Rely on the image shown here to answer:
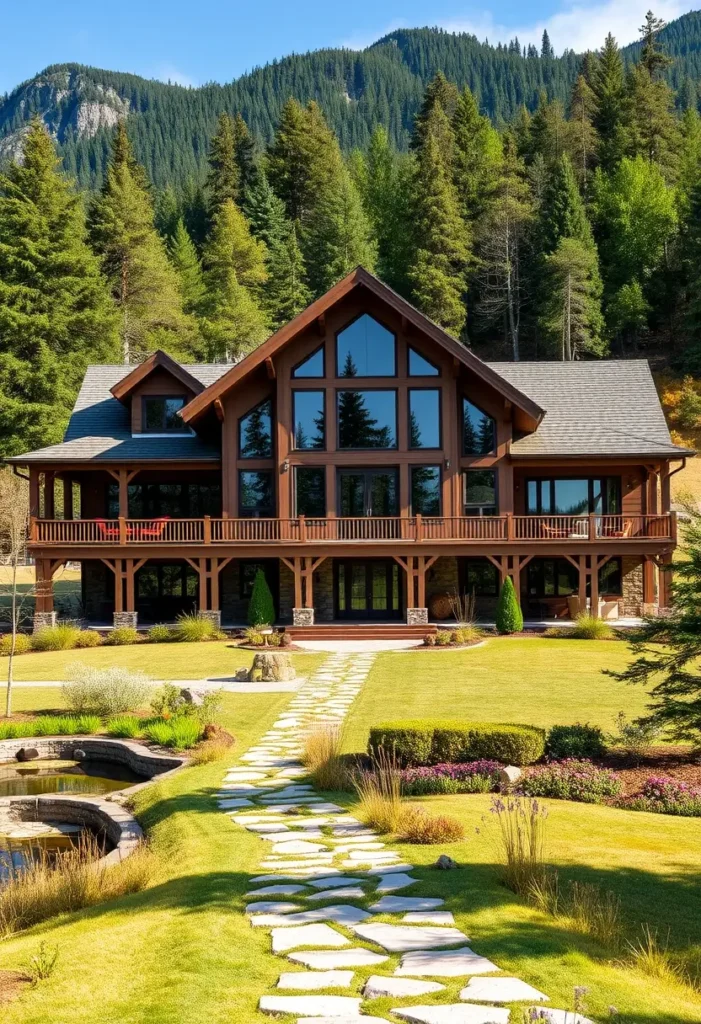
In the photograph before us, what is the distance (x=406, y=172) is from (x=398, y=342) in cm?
5283

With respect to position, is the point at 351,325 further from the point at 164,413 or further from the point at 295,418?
the point at 164,413

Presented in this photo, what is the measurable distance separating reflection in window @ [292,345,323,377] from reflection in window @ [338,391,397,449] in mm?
986

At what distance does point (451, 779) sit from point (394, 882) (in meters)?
3.86

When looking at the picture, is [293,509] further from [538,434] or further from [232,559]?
A: [538,434]

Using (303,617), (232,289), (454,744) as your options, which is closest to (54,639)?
(303,617)

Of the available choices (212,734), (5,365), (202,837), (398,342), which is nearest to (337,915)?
(202,837)

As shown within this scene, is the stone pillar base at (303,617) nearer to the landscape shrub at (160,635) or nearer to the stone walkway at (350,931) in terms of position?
the landscape shrub at (160,635)

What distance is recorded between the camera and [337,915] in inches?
271

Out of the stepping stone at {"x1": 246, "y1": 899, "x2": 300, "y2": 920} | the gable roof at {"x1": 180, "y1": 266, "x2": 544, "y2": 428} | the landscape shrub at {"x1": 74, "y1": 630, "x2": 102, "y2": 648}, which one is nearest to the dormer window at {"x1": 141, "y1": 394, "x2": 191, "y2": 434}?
the gable roof at {"x1": 180, "y1": 266, "x2": 544, "y2": 428}

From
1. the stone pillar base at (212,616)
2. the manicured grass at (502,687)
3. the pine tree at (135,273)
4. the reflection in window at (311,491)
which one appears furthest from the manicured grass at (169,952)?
the pine tree at (135,273)

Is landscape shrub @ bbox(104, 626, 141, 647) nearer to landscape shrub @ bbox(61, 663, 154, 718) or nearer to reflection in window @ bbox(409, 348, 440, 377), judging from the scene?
landscape shrub @ bbox(61, 663, 154, 718)

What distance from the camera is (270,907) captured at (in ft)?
23.4

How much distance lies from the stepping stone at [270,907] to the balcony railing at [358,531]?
21.5 m

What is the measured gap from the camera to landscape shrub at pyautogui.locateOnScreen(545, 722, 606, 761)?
12.3 meters
